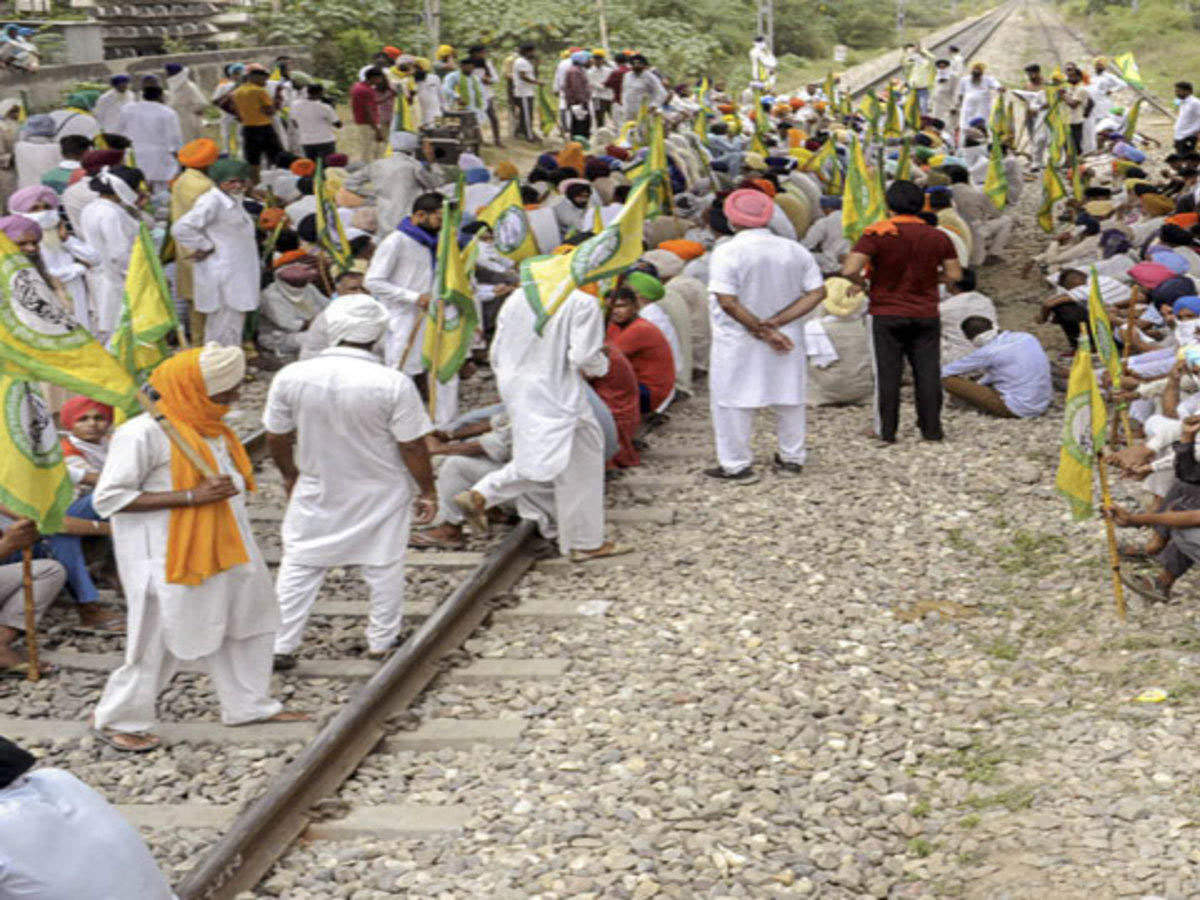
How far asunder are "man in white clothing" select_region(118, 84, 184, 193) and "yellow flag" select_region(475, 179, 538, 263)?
19.2 ft

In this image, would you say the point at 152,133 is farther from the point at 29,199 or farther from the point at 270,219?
the point at 29,199

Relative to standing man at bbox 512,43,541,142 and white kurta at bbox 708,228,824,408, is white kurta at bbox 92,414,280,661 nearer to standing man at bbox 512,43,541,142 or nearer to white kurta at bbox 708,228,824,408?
white kurta at bbox 708,228,824,408

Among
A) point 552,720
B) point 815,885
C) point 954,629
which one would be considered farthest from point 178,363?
point 954,629

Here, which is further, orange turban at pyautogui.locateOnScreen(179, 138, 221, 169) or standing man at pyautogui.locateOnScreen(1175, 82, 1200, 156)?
standing man at pyautogui.locateOnScreen(1175, 82, 1200, 156)

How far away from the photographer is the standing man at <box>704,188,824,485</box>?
910 centimetres

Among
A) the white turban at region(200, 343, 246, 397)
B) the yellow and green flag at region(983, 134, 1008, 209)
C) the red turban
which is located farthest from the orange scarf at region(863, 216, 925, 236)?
the yellow and green flag at region(983, 134, 1008, 209)

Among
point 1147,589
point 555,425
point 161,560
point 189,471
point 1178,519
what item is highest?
point 189,471

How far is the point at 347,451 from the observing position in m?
6.57

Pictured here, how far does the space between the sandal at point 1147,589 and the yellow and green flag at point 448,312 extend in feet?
13.3

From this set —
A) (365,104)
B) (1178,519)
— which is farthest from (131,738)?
(365,104)

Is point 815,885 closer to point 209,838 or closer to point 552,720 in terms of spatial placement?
point 552,720

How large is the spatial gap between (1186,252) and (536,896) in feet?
26.9

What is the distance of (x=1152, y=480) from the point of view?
7.46 m

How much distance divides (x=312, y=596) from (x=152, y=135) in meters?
10.7
